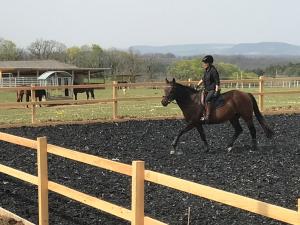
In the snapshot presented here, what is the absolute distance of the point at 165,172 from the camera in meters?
8.66

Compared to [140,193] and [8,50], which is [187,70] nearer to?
[8,50]

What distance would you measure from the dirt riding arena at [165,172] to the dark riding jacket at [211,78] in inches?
55.6

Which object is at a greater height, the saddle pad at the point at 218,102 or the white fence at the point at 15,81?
the saddle pad at the point at 218,102

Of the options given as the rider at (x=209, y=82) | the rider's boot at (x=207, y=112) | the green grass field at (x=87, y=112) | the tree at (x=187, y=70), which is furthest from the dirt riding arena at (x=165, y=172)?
the tree at (x=187, y=70)

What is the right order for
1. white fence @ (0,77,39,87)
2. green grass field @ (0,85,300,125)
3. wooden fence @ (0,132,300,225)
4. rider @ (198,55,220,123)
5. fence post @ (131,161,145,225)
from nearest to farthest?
wooden fence @ (0,132,300,225)
fence post @ (131,161,145,225)
rider @ (198,55,220,123)
green grass field @ (0,85,300,125)
white fence @ (0,77,39,87)

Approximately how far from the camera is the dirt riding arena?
616cm

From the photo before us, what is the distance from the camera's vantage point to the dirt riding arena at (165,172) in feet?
20.2

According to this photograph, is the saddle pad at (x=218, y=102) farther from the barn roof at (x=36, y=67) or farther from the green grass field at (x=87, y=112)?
the barn roof at (x=36, y=67)

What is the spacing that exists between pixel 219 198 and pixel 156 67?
8292 centimetres

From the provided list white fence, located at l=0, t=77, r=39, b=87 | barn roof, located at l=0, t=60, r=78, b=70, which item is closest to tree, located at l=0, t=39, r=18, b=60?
barn roof, located at l=0, t=60, r=78, b=70

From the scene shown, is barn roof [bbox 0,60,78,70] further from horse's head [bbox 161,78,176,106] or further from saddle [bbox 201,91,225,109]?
saddle [bbox 201,91,225,109]

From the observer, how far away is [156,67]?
282 ft

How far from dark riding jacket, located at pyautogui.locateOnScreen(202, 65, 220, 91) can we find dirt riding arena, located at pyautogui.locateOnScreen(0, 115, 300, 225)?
4.63 feet

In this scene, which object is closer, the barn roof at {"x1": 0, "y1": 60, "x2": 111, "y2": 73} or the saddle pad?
the saddle pad
